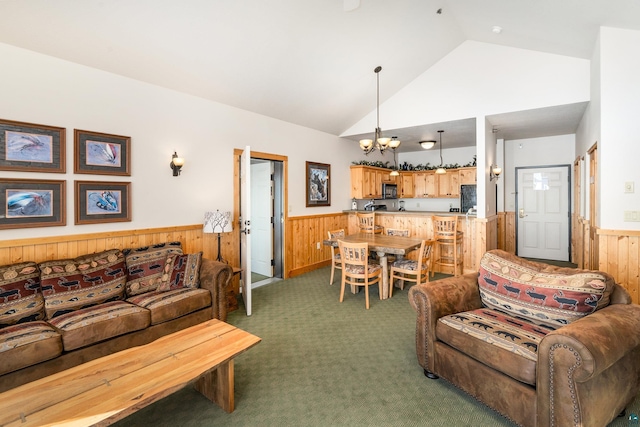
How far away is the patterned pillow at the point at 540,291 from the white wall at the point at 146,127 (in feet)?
11.4

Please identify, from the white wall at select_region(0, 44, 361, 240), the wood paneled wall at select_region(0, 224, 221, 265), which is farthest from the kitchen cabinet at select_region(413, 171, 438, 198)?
the wood paneled wall at select_region(0, 224, 221, 265)

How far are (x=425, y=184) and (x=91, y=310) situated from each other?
25.1ft

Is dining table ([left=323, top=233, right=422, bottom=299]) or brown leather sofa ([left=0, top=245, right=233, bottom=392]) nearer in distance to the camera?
brown leather sofa ([left=0, top=245, right=233, bottom=392])

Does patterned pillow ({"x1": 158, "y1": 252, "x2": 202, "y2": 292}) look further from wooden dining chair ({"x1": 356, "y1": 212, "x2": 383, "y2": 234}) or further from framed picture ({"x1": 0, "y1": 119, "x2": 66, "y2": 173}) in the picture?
wooden dining chair ({"x1": 356, "y1": 212, "x2": 383, "y2": 234})

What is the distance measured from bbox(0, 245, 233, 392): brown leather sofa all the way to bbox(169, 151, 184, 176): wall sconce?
3.25ft

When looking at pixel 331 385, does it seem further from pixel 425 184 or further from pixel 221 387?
pixel 425 184

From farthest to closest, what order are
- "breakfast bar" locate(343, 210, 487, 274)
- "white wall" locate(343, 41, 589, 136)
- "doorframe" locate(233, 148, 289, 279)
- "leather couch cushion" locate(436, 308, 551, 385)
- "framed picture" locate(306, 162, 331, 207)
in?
"framed picture" locate(306, 162, 331, 207), "breakfast bar" locate(343, 210, 487, 274), "doorframe" locate(233, 148, 289, 279), "white wall" locate(343, 41, 589, 136), "leather couch cushion" locate(436, 308, 551, 385)

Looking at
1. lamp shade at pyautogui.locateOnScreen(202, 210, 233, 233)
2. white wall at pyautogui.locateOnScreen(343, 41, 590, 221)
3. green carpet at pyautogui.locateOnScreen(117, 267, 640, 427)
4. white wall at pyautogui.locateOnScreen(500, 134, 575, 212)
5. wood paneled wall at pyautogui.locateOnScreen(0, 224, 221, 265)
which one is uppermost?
white wall at pyautogui.locateOnScreen(343, 41, 590, 221)

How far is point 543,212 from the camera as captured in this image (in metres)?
7.00

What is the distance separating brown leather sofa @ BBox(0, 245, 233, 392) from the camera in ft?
7.32

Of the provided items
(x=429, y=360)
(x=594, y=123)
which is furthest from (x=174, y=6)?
(x=594, y=123)

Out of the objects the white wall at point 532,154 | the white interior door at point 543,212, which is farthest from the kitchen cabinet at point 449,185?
the white interior door at point 543,212

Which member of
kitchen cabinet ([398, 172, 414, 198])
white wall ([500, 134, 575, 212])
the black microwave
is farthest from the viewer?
kitchen cabinet ([398, 172, 414, 198])

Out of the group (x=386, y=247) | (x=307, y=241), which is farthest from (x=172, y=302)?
(x=307, y=241)
